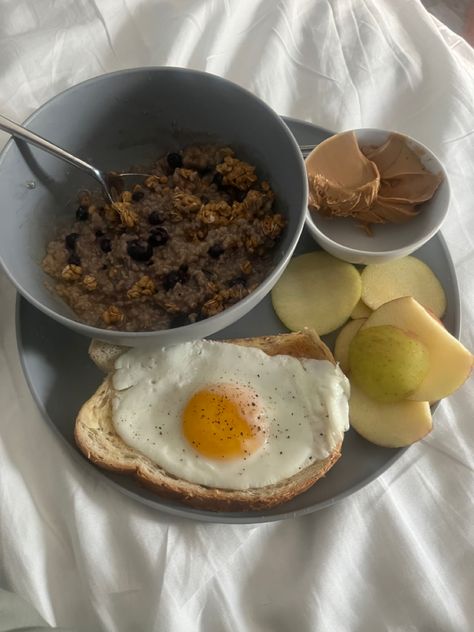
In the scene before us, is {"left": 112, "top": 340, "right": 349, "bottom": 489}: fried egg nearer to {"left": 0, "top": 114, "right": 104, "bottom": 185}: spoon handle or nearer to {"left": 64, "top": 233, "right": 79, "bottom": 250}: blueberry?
{"left": 64, "top": 233, "right": 79, "bottom": 250}: blueberry

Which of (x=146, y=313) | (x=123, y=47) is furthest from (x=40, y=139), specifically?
(x=123, y=47)

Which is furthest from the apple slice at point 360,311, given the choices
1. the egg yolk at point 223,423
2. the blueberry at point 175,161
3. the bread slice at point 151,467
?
the blueberry at point 175,161

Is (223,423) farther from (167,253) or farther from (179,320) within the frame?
(167,253)

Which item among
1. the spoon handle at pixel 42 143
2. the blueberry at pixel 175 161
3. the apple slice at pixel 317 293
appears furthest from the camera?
the blueberry at pixel 175 161

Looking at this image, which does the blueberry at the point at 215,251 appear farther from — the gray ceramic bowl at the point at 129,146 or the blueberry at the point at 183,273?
the gray ceramic bowl at the point at 129,146

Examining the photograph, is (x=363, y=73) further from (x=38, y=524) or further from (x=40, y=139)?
(x=38, y=524)
